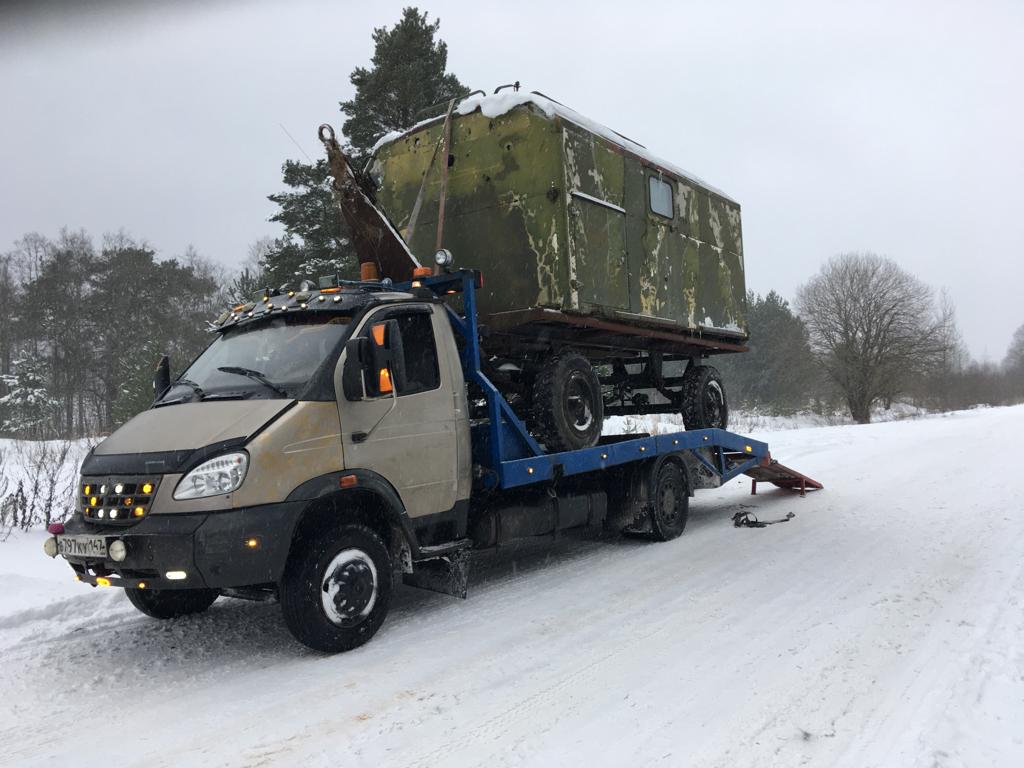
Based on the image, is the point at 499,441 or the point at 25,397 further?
the point at 25,397

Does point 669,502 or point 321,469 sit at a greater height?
point 321,469

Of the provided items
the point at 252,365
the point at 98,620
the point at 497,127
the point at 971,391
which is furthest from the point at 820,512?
the point at 971,391

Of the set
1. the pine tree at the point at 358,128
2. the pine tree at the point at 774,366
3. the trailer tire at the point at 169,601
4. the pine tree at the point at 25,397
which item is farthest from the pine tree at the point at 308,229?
the pine tree at the point at 774,366

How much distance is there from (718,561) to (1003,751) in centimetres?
374

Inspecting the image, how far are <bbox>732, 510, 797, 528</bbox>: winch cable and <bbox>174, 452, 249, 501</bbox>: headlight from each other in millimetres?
6248

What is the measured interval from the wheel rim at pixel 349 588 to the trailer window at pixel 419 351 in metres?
1.26

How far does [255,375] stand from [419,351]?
122 centimetres

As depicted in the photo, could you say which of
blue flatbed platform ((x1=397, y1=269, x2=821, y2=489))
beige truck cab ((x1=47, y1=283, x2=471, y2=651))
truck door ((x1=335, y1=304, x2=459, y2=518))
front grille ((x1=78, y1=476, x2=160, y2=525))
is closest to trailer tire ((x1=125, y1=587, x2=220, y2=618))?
beige truck cab ((x1=47, y1=283, x2=471, y2=651))

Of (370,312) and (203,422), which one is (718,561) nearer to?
(370,312)

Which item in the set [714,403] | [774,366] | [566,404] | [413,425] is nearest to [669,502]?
[566,404]

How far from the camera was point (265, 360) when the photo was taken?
16.0 ft

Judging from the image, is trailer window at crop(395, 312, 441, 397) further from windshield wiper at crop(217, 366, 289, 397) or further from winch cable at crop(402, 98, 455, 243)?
winch cable at crop(402, 98, 455, 243)

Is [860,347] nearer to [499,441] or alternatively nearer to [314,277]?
[314,277]

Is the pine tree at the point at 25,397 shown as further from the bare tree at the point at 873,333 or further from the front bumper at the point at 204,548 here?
the bare tree at the point at 873,333
